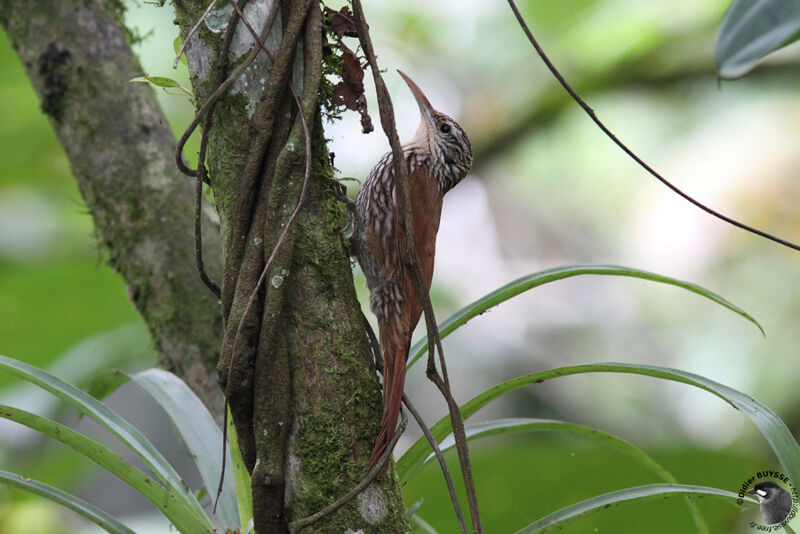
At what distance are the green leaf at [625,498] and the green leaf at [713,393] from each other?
0.16 metres

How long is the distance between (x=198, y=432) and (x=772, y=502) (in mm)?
1016

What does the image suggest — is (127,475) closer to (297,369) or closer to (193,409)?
(193,409)

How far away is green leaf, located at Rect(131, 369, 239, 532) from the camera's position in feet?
4.58

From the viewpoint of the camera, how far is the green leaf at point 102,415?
1233 mm

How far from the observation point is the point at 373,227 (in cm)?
186

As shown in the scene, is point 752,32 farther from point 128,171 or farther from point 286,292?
point 128,171

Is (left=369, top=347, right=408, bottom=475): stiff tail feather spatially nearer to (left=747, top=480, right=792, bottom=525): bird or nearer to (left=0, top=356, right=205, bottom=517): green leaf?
(left=0, top=356, right=205, bottom=517): green leaf

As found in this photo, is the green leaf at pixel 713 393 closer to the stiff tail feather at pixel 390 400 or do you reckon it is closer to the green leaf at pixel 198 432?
the stiff tail feather at pixel 390 400

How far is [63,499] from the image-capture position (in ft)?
3.96

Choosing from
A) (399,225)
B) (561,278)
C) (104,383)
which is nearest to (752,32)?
(561,278)

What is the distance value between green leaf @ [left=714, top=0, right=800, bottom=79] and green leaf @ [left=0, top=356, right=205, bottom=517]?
113 centimetres

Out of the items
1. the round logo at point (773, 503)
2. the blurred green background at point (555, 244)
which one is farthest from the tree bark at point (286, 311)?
the blurred green background at point (555, 244)

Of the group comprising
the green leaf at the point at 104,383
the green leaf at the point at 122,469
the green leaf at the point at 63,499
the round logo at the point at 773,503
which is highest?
the green leaf at the point at 104,383

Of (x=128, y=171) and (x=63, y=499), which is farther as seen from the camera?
(x=128, y=171)
